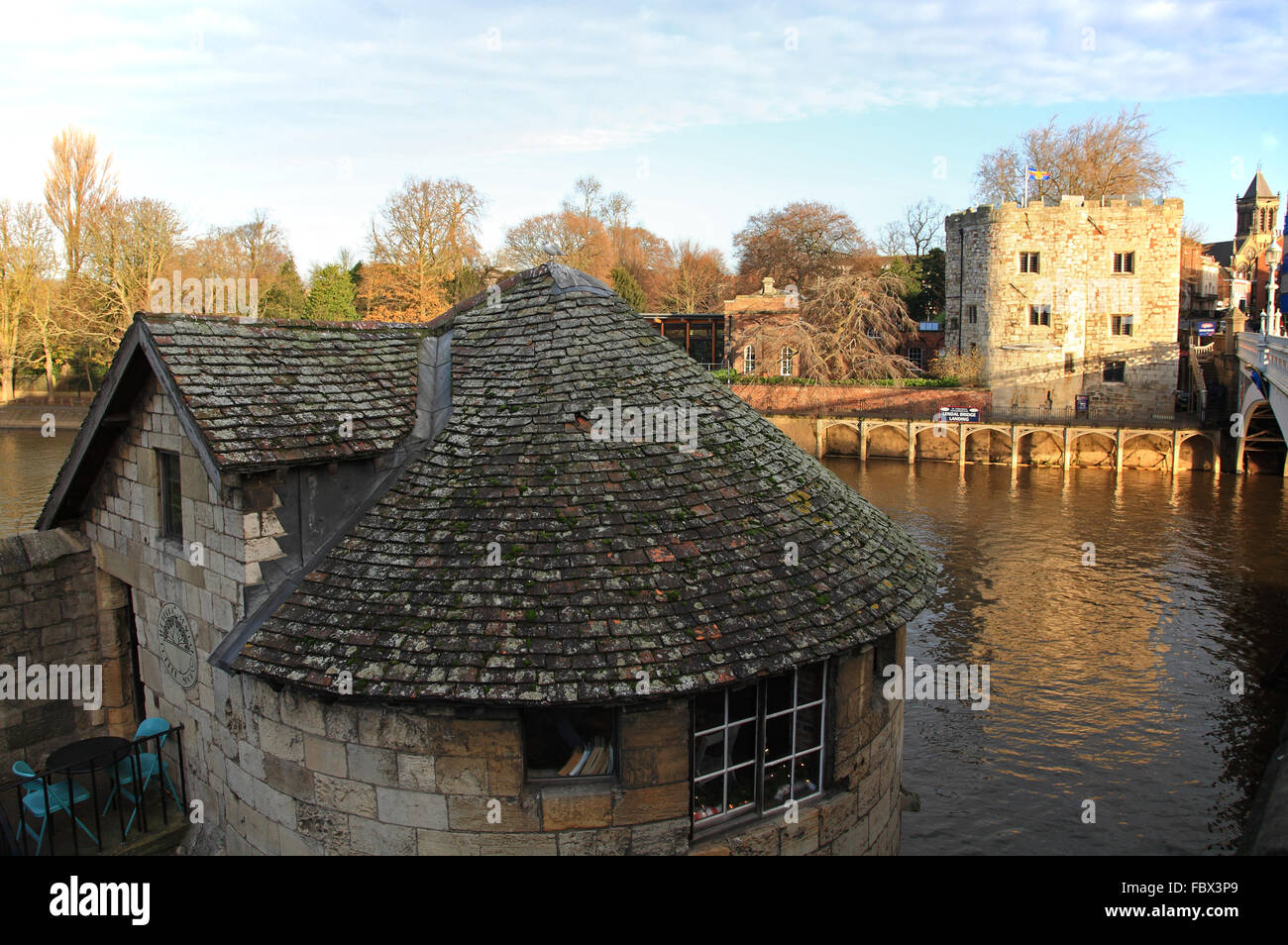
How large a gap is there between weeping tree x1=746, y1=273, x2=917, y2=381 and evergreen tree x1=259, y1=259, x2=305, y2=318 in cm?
2428

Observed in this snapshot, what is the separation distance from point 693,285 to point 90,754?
6077cm

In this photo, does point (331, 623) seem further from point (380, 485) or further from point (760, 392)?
point (760, 392)

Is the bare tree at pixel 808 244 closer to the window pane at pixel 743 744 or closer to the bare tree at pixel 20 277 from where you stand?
the bare tree at pixel 20 277

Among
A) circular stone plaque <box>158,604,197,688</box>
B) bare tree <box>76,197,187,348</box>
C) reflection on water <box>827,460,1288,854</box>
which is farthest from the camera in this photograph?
bare tree <box>76,197,187,348</box>

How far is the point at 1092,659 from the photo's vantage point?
19484 mm

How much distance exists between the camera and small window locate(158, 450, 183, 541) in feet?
27.6

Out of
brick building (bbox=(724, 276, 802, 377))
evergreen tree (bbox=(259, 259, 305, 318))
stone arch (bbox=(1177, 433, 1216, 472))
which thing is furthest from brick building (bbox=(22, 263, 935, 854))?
brick building (bbox=(724, 276, 802, 377))

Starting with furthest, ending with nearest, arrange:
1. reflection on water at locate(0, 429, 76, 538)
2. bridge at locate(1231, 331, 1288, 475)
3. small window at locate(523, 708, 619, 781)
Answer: bridge at locate(1231, 331, 1288, 475) < reflection on water at locate(0, 429, 76, 538) < small window at locate(523, 708, 619, 781)

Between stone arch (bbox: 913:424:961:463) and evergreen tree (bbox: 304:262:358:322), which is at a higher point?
evergreen tree (bbox: 304:262:358:322)

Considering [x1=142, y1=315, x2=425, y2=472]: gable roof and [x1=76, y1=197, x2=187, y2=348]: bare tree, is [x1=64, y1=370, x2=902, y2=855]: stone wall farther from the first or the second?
[x1=76, y1=197, x2=187, y2=348]: bare tree

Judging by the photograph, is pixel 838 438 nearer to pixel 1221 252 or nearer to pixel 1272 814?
pixel 1272 814
